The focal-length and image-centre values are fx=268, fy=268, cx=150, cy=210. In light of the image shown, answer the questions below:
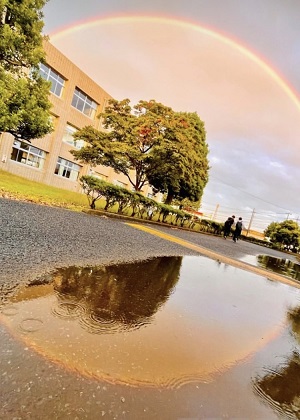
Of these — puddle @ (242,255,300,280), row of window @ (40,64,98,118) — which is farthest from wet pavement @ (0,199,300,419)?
row of window @ (40,64,98,118)

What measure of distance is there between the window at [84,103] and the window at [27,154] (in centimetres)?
690

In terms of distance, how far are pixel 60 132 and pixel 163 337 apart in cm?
2714

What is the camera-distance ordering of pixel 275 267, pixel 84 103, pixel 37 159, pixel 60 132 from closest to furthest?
pixel 275 267
pixel 37 159
pixel 60 132
pixel 84 103

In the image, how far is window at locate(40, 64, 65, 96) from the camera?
24.2m

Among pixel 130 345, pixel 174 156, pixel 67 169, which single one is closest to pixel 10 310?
pixel 130 345

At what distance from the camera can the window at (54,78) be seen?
24.2 meters

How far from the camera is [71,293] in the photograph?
9.83ft

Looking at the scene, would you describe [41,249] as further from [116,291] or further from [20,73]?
[20,73]

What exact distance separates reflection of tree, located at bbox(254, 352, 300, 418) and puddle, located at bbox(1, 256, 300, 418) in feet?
0.03

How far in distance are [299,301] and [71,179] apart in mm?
26881

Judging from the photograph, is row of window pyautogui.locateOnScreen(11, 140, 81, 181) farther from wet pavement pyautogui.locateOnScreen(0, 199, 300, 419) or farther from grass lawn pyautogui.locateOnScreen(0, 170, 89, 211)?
wet pavement pyautogui.locateOnScreen(0, 199, 300, 419)

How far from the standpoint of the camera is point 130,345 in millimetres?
2215

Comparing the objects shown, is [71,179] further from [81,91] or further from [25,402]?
[25,402]

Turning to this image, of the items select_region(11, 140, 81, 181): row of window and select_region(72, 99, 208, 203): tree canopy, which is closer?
select_region(72, 99, 208, 203): tree canopy
